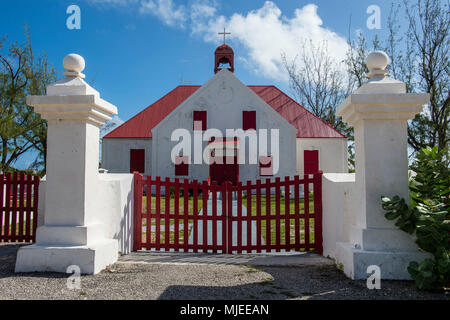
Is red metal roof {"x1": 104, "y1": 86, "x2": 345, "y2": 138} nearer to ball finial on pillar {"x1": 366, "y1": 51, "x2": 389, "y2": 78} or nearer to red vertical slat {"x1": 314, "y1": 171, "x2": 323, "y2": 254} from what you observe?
red vertical slat {"x1": 314, "y1": 171, "x2": 323, "y2": 254}

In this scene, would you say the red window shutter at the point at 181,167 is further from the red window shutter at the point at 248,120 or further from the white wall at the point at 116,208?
the white wall at the point at 116,208

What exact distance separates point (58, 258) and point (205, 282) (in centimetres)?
174

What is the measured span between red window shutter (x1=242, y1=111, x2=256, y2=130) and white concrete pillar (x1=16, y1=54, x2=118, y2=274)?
501 inches

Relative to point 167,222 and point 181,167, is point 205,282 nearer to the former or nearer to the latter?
point 167,222

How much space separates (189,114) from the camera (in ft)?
54.0

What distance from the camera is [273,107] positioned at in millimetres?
19828

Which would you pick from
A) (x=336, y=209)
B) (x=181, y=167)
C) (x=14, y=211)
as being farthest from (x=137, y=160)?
(x=336, y=209)

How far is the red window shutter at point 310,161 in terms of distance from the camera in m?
17.5

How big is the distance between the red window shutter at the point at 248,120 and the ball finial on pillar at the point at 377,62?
12.5 m

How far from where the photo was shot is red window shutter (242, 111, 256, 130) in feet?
53.4

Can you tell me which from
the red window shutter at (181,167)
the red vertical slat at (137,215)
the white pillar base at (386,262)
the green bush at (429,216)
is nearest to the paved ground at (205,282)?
the white pillar base at (386,262)

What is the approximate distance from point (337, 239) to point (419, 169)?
138 centimetres
